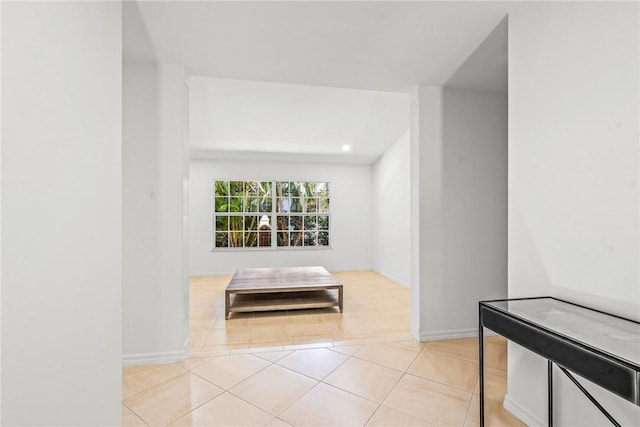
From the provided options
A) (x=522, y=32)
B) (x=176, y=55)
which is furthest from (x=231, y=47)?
(x=522, y=32)

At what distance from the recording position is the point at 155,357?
2291mm

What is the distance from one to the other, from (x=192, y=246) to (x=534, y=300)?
5.60 m

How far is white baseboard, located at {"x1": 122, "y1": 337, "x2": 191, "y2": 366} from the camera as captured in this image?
7.39 ft

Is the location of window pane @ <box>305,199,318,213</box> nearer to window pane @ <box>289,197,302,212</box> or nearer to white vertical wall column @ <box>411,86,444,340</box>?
window pane @ <box>289,197,302,212</box>

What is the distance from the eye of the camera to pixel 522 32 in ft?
5.48

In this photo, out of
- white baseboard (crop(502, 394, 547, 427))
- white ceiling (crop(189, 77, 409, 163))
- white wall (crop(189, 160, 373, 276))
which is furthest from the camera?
white wall (crop(189, 160, 373, 276))

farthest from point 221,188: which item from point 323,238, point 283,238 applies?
point 323,238

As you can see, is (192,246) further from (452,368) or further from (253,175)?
(452,368)

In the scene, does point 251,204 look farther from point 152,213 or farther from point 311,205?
point 152,213

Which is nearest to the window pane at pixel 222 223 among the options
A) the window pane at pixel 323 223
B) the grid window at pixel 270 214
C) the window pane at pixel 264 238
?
the grid window at pixel 270 214

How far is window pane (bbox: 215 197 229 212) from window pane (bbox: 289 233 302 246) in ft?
4.59

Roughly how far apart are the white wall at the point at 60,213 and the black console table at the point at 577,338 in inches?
66.1

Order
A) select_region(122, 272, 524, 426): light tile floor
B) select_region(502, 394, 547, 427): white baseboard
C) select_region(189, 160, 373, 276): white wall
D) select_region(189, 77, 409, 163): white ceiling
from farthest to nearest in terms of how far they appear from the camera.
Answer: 1. select_region(189, 160, 373, 276): white wall
2. select_region(189, 77, 409, 163): white ceiling
3. select_region(122, 272, 524, 426): light tile floor
4. select_region(502, 394, 547, 427): white baseboard

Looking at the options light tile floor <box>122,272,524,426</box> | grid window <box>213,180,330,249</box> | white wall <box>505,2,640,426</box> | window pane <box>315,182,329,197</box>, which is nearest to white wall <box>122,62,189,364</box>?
light tile floor <box>122,272,524,426</box>
